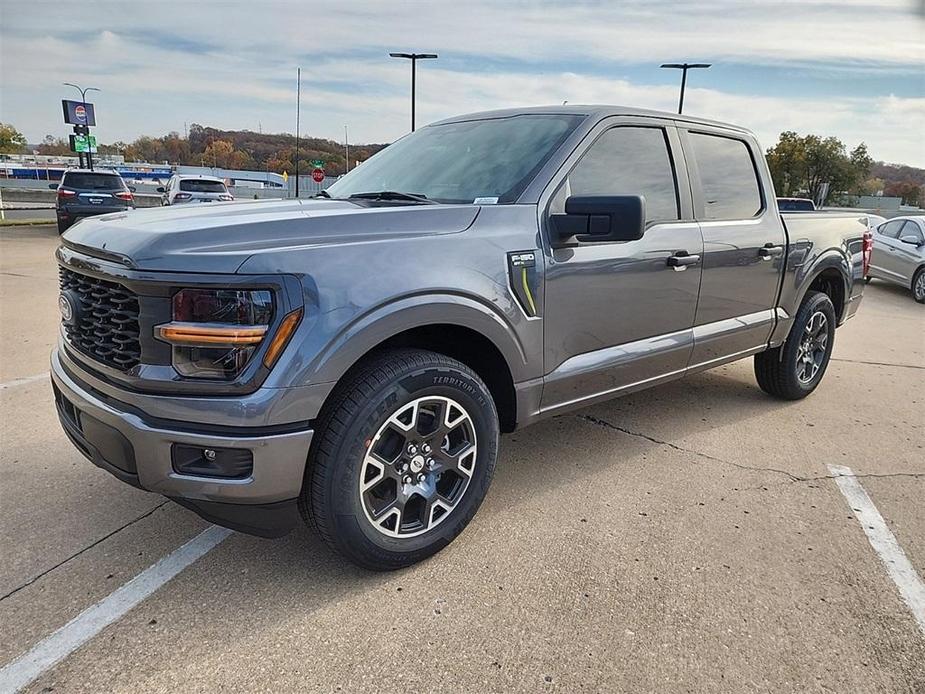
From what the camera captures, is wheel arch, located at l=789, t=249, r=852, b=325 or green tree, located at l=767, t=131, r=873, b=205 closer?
wheel arch, located at l=789, t=249, r=852, b=325

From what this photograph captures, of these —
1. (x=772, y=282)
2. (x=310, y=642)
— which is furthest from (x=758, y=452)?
(x=310, y=642)

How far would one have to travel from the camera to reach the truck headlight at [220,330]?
A: 2.18 meters

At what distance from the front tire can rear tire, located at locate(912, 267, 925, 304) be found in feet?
41.5

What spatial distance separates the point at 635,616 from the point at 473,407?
1.00 m

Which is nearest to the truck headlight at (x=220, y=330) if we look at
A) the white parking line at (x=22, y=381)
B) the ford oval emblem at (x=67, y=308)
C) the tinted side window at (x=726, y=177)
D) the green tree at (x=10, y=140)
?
the ford oval emblem at (x=67, y=308)

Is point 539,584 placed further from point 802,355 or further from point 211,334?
point 802,355

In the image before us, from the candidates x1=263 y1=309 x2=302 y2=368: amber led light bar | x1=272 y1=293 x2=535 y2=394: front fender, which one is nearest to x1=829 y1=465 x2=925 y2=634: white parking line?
x1=272 y1=293 x2=535 y2=394: front fender

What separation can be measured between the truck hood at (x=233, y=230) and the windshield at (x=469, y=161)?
14.1 inches

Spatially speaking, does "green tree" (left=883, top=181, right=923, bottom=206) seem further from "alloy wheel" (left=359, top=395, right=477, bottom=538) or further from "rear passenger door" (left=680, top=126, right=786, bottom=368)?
"alloy wheel" (left=359, top=395, right=477, bottom=538)

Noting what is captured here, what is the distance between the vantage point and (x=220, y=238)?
2281 mm

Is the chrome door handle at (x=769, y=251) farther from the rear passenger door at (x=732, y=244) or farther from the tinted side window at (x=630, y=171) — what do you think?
the tinted side window at (x=630, y=171)

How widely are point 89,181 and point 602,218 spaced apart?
1591cm

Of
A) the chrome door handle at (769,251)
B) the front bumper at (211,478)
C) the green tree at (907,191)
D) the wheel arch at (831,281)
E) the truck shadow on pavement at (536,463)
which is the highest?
the green tree at (907,191)

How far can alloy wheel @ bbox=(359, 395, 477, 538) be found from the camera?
256 cm
